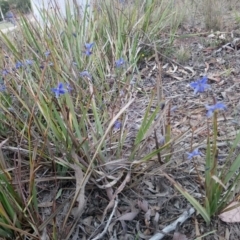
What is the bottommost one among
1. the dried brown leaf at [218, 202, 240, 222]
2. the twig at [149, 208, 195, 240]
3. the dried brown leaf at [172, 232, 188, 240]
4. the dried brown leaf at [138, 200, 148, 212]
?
the dried brown leaf at [218, 202, 240, 222]

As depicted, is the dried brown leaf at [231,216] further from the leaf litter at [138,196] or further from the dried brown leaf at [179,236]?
the dried brown leaf at [179,236]

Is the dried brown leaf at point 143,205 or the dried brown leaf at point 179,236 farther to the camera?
the dried brown leaf at point 143,205

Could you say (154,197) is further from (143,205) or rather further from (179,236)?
(179,236)

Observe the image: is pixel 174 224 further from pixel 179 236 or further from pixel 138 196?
pixel 138 196

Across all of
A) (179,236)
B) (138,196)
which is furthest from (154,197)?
(179,236)

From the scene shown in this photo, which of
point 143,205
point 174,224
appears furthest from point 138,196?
point 174,224

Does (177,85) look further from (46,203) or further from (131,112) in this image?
(46,203)

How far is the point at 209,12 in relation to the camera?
3.55m

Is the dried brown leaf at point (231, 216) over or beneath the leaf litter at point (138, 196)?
beneath

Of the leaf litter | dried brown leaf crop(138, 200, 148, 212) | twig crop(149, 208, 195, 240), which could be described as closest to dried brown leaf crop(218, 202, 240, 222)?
the leaf litter

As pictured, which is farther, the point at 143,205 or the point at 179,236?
the point at 143,205

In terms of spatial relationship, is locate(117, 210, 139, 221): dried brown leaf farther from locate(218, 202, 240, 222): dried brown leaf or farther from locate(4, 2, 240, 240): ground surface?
locate(218, 202, 240, 222): dried brown leaf

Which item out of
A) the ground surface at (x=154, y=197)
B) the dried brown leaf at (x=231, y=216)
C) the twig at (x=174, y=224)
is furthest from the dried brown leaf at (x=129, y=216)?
the dried brown leaf at (x=231, y=216)

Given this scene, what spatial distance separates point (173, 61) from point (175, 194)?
5.16ft
